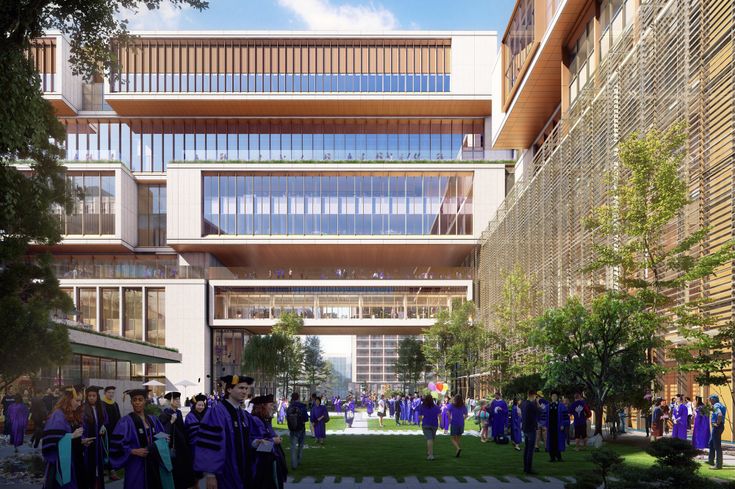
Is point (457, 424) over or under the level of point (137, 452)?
under

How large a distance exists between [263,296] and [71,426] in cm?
5774

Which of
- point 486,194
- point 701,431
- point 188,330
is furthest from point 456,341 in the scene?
point 701,431

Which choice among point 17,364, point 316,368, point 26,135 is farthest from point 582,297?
point 316,368

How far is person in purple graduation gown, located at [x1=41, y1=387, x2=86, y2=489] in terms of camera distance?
10.8m

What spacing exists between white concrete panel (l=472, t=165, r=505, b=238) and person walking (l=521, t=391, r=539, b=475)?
47.4 meters

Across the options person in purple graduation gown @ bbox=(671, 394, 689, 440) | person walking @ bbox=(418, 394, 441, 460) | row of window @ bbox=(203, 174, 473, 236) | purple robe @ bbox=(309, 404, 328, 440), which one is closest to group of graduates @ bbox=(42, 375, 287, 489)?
person walking @ bbox=(418, 394, 441, 460)

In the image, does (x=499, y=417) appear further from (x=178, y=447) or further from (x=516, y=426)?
(x=178, y=447)

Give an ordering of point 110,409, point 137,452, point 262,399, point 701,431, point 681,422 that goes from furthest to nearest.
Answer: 1. point 681,422
2. point 701,431
3. point 110,409
4. point 262,399
5. point 137,452

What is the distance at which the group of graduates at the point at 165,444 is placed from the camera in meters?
8.64

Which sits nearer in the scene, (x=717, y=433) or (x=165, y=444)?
(x=165, y=444)

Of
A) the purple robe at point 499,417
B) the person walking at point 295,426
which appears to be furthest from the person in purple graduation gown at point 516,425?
the person walking at point 295,426

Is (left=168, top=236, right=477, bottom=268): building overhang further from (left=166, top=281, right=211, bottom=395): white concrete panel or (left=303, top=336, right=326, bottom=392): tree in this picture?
(left=303, top=336, right=326, bottom=392): tree

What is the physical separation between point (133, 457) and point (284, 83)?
6354cm

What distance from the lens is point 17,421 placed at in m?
27.1
